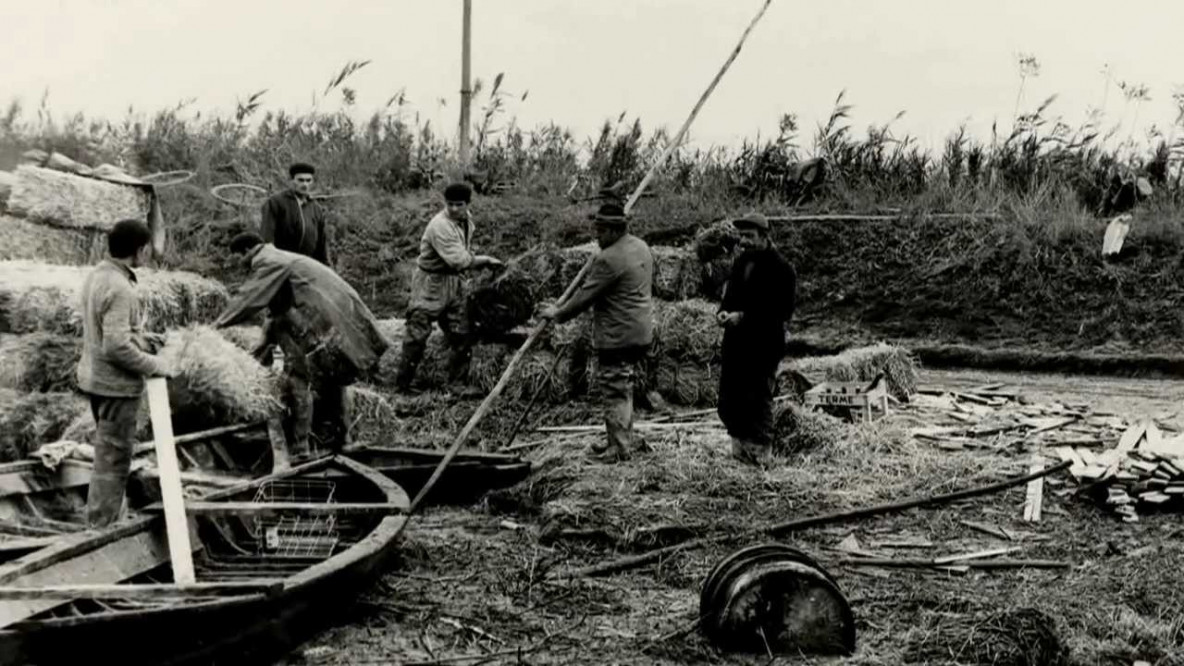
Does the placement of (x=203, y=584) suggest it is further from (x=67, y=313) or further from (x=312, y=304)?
(x=67, y=313)

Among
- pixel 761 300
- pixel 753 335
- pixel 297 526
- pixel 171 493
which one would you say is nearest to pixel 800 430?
pixel 753 335

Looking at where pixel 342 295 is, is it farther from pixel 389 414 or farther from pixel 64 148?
pixel 64 148

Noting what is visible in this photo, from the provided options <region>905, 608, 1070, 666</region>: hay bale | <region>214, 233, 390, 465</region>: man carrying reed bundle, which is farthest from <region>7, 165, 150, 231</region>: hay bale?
<region>905, 608, 1070, 666</region>: hay bale

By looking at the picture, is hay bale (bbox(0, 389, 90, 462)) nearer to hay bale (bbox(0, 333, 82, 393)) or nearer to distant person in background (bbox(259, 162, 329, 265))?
hay bale (bbox(0, 333, 82, 393))

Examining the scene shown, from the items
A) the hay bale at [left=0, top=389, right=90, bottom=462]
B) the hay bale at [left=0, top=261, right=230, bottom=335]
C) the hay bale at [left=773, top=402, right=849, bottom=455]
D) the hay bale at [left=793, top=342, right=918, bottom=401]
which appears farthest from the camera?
the hay bale at [left=793, top=342, right=918, bottom=401]

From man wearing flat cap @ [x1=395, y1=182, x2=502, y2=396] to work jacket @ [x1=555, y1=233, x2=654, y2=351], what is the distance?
2.54 metres

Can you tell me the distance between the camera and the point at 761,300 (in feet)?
25.8

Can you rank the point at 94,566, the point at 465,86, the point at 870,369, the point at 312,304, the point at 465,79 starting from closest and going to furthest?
the point at 94,566, the point at 312,304, the point at 870,369, the point at 465,79, the point at 465,86

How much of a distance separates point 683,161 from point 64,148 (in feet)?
26.5

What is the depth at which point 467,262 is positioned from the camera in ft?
34.1

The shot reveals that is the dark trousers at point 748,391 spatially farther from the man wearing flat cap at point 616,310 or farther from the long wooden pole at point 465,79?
the long wooden pole at point 465,79

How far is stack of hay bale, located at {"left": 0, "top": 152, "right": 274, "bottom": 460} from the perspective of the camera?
8180 millimetres

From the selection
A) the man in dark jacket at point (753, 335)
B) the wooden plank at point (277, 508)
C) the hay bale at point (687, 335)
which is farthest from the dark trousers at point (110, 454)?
the hay bale at point (687, 335)

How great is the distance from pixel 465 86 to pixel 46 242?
695 cm
